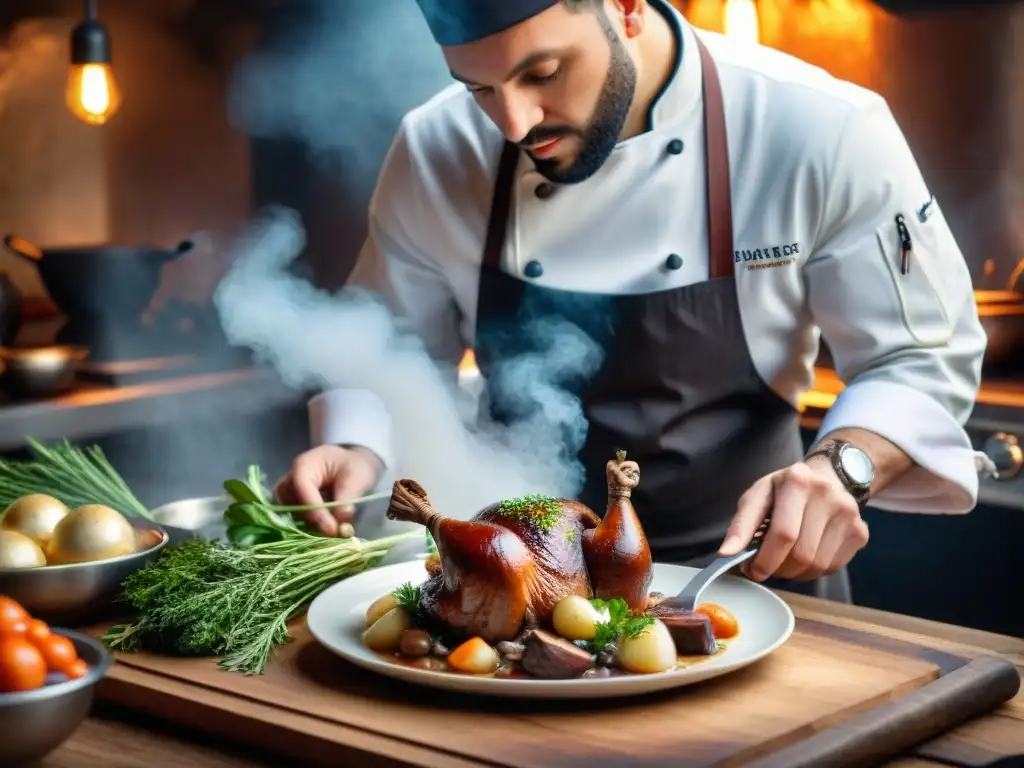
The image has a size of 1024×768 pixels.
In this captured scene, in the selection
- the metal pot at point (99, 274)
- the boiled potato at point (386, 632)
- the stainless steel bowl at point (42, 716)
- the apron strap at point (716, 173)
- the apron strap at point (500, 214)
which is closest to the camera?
the stainless steel bowl at point (42, 716)

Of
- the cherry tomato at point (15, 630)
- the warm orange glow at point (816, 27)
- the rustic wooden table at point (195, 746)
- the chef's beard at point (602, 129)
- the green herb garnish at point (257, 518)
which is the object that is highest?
the warm orange glow at point (816, 27)

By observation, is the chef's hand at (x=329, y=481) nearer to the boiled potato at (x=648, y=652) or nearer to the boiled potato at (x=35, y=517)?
the boiled potato at (x=35, y=517)

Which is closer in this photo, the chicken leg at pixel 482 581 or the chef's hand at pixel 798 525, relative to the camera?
the chicken leg at pixel 482 581

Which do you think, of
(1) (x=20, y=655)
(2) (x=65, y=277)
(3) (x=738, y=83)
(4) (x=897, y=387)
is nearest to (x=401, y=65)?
(2) (x=65, y=277)

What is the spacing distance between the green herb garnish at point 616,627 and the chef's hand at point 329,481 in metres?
0.63

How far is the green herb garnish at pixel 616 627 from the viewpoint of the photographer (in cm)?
152

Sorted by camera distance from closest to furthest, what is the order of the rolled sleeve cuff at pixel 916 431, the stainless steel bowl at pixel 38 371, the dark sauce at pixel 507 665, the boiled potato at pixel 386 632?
the dark sauce at pixel 507 665, the boiled potato at pixel 386 632, the rolled sleeve cuff at pixel 916 431, the stainless steel bowl at pixel 38 371

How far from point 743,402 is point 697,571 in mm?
547

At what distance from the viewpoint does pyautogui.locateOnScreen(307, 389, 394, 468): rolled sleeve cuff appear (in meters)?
2.33

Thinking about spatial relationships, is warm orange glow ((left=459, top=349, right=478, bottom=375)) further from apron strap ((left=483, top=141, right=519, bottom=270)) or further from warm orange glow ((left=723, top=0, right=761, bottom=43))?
warm orange glow ((left=723, top=0, right=761, bottom=43))

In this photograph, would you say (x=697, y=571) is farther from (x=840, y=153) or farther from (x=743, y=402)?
(x=840, y=153)

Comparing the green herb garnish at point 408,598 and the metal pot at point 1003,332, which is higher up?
the metal pot at point 1003,332

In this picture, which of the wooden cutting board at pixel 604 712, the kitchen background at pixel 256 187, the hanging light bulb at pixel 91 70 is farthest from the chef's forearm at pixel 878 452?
the hanging light bulb at pixel 91 70

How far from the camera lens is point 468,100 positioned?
2.53 meters
